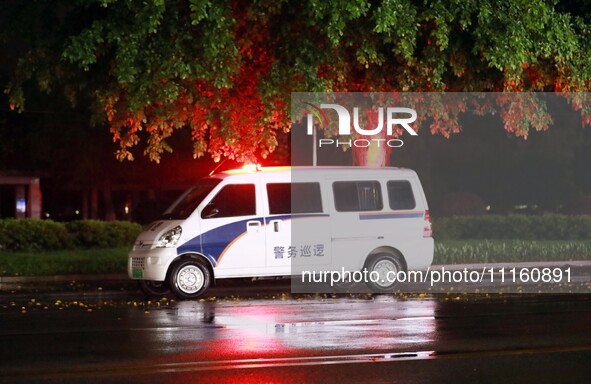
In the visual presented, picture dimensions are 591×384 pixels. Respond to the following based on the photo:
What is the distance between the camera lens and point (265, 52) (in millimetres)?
22031

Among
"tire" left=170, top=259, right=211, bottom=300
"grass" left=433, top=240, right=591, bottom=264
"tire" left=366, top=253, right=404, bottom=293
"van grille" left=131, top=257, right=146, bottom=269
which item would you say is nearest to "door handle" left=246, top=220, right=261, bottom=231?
"tire" left=170, top=259, right=211, bottom=300

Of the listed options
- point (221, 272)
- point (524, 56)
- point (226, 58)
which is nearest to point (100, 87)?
point (226, 58)

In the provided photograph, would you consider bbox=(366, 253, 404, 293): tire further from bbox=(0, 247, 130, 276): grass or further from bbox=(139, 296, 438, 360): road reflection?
bbox=(0, 247, 130, 276): grass

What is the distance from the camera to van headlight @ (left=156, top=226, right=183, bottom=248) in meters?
19.1

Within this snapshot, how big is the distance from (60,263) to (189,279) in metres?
8.43

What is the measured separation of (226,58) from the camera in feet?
65.6

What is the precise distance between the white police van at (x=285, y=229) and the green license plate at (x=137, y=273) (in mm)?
17

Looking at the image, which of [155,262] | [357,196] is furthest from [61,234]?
[357,196]

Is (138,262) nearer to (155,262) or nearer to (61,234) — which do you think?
(155,262)

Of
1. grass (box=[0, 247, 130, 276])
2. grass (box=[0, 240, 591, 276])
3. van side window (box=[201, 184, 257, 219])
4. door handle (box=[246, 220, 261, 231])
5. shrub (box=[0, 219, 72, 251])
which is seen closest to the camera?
van side window (box=[201, 184, 257, 219])

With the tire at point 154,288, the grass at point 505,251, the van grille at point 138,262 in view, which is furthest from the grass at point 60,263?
the grass at point 505,251

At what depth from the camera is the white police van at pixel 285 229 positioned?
63.3 ft

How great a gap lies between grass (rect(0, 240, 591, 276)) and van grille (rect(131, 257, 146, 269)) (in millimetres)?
6350

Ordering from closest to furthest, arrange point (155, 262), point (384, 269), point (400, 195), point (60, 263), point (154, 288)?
1. point (155, 262)
2. point (154, 288)
3. point (384, 269)
4. point (400, 195)
5. point (60, 263)
